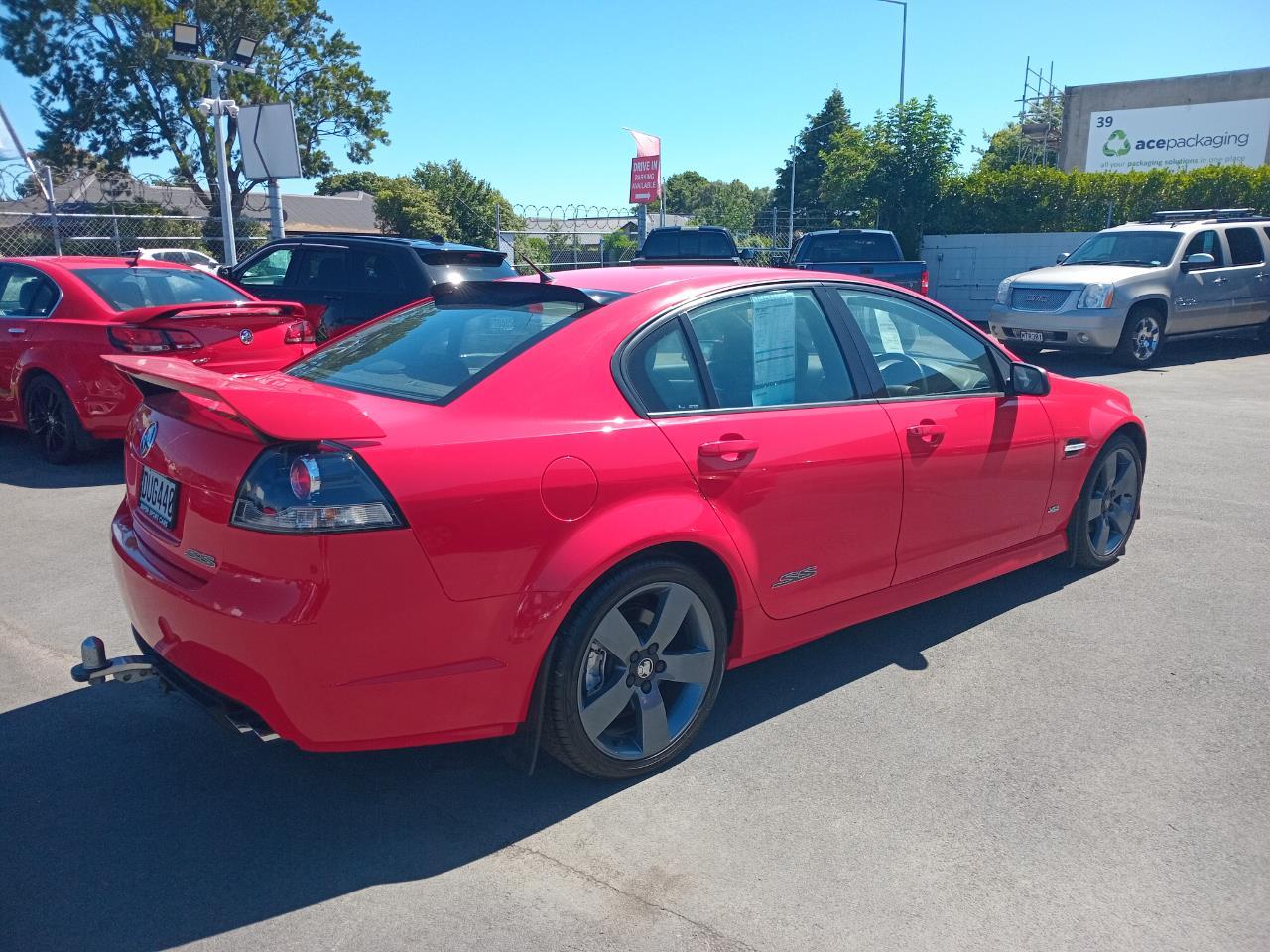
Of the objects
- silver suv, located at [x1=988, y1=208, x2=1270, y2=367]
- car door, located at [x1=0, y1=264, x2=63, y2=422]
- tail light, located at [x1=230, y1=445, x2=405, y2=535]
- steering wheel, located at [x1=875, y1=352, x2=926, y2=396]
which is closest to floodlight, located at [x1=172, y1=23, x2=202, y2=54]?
car door, located at [x1=0, y1=264, x2=63, y2=422]

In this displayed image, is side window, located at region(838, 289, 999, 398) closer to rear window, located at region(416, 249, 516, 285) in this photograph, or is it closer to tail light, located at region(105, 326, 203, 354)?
tail light, located at region(105, 326, 203, 354)

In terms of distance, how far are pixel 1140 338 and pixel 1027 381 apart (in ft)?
32.7

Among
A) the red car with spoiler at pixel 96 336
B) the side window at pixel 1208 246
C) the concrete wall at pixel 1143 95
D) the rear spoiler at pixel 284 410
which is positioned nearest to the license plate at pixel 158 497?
the rear spoiler at pixel 284 410

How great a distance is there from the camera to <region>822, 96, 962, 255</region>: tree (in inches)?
886

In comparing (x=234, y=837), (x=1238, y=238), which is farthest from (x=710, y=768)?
(x=1238, y=238)

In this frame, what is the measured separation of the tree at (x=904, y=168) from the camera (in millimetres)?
22516

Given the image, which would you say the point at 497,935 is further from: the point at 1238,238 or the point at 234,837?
the point at 1238,238

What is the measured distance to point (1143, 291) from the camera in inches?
508

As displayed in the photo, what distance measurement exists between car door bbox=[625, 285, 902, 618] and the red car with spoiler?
15.5 feet

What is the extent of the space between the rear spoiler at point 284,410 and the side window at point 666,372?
2.99 ft

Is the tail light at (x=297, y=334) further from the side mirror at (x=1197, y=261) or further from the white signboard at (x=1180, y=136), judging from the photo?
the white signboard at (x=1180, y=136)

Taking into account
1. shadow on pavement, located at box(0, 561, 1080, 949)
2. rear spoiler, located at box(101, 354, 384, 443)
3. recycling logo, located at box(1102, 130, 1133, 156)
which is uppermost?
recycling logo, located at box(1102, 130, 1133, 156)

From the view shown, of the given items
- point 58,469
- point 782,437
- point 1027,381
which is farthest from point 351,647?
point 58,469

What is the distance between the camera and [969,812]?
3.11 m
